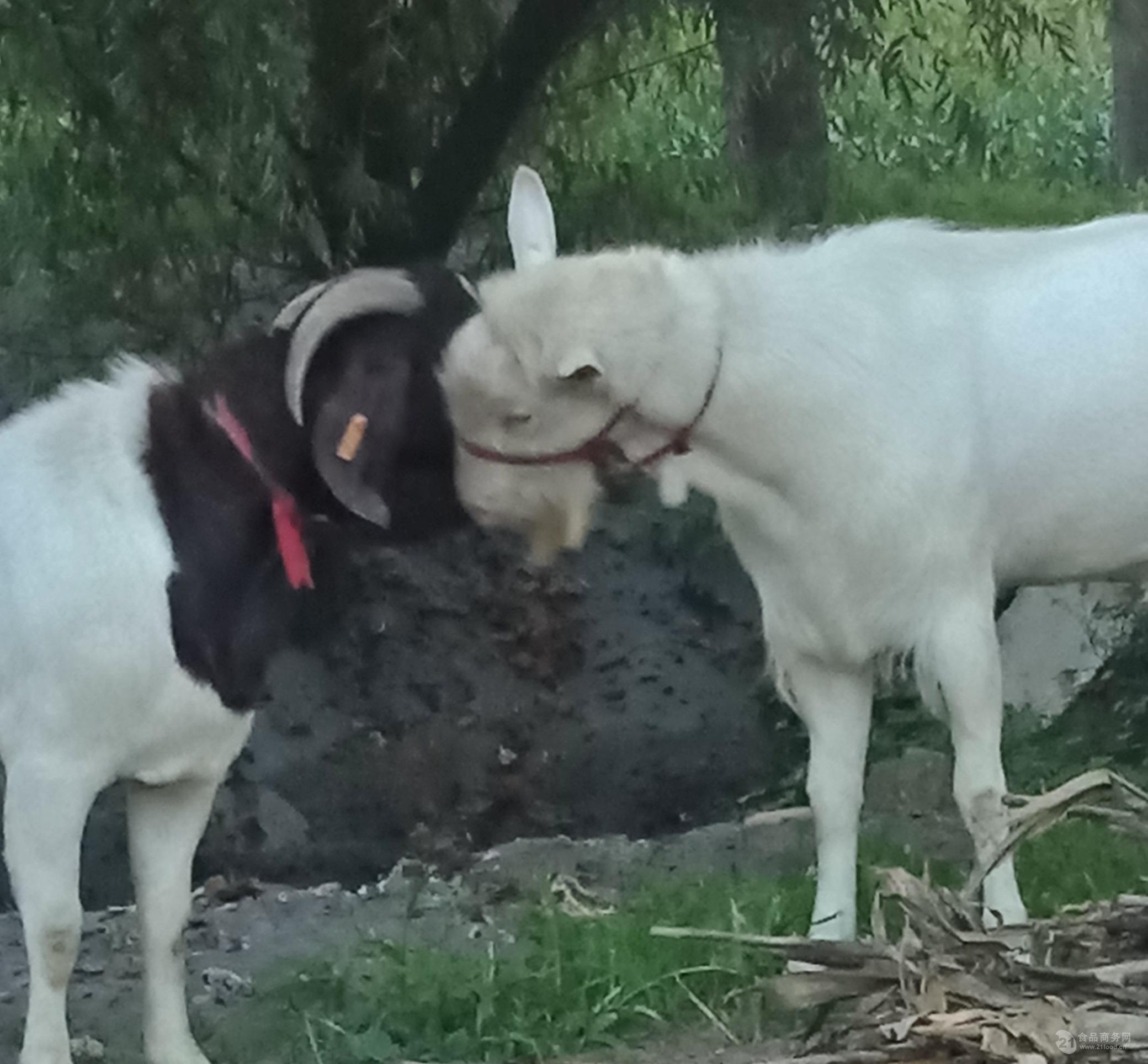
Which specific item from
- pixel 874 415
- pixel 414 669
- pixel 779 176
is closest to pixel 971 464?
pixel 874 415

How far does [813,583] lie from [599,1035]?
967mm

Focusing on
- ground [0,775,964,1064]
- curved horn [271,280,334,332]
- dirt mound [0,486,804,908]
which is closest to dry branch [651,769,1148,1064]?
ground [0,775,964,1064]

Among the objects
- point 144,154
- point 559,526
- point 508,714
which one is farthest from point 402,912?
point 144,154

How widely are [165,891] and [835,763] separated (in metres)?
1.41

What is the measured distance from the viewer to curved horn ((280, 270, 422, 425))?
3.63 meters

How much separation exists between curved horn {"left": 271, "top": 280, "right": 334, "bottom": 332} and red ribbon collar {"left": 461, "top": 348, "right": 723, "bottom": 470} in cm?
38

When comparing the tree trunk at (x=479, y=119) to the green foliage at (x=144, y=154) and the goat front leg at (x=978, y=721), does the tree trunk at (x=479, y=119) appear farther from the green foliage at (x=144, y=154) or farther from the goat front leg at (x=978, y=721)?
the goat front leg at (x=978, y=721)

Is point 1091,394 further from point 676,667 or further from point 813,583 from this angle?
point 676,667

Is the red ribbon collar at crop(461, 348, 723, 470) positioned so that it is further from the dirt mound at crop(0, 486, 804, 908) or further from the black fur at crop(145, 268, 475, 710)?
the dirt mound at crop(0, 486, 804, 908)

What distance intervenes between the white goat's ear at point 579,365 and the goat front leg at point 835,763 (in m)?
0.87

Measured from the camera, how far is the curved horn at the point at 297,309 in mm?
3723

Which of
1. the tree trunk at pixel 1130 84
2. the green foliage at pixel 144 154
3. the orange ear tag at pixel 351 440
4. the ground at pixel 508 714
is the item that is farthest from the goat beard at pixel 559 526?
the tree trunk at pixel 1130 84

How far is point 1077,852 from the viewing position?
488 centimetres

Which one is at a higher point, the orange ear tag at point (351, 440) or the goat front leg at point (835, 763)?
the orange ear tag at point (351, 440)
